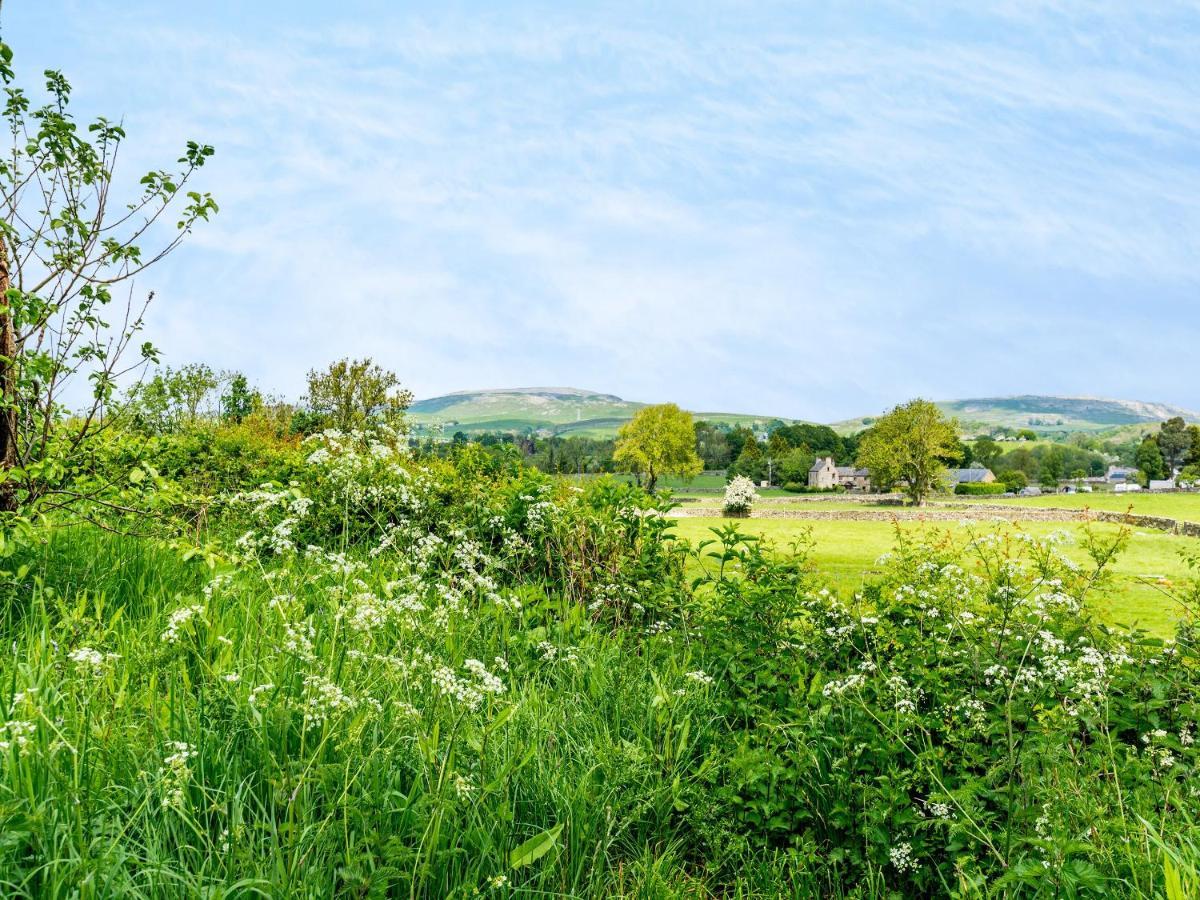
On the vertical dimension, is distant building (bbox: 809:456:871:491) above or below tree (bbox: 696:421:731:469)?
below

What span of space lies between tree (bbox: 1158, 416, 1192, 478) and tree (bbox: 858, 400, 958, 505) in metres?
42.2

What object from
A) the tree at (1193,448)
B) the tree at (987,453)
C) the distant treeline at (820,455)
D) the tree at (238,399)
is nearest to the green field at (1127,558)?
the tree at (238,399)

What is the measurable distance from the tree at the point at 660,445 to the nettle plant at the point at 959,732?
74117mm

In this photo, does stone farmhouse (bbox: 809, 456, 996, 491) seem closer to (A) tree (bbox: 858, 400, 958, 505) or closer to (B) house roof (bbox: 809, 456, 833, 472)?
(B) house roof (bbox: 809, 456, 833, 472)

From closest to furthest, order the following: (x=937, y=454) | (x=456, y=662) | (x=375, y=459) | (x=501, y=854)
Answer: (x=501, y=854) → (x=456, y=662) → (x=375, y=459) → (x=937, y=454)

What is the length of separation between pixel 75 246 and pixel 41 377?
1047mm

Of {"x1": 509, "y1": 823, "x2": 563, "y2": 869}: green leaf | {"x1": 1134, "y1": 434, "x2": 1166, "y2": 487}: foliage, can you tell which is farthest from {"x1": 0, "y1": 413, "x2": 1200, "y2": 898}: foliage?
{"x1": 1134, "y1": 434, "x2": 1166, "y2": 487}: foliage

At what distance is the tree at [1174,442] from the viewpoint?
89312 millimetres

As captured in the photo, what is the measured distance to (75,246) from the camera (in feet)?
18.3

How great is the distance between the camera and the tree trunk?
17.7 feet

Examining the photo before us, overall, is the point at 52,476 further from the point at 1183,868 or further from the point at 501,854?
the point at 1183,868

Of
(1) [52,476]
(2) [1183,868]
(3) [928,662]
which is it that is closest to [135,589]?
(1) [52,476]

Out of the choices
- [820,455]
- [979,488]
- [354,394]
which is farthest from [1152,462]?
[354,394]

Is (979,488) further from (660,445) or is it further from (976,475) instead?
(660,445)
